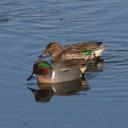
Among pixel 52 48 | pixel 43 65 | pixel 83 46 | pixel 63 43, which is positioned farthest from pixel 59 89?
pixel 63 43

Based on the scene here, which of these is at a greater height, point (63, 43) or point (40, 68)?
point (40, 68)

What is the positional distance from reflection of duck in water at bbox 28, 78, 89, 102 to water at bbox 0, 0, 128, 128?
144mm

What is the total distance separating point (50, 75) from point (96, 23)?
3885 millimetres

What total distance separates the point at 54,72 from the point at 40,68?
0.89 ft

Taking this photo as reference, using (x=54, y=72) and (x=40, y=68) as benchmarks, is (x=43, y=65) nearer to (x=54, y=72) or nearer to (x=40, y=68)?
(x=40, y=68)

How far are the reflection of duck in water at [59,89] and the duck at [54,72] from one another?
97 mm

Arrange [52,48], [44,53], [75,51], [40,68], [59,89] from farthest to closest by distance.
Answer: [75,51] → [44,53] → [52,48] → [40,68] → [59,89]

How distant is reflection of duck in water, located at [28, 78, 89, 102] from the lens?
1379cm

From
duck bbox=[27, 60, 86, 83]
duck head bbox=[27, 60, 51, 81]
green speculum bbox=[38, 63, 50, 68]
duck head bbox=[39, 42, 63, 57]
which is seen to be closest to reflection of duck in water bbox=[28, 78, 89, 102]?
duck bbox=[27, 60, 86, 83]

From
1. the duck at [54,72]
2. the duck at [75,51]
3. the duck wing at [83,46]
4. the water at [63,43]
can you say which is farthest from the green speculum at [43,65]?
the duck wing at [83,46]

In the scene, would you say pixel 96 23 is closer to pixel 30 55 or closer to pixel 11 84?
pixel 30 55

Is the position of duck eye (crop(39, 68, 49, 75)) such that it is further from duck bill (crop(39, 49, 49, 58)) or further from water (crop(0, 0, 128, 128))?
duck bill (crop(39, 49, 49, 58))

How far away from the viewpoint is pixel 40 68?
14.8 metres

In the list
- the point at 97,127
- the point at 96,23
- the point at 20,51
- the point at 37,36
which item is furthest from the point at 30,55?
the point at 97,127
